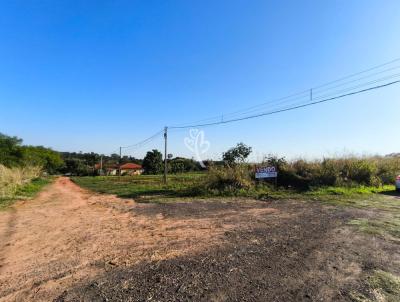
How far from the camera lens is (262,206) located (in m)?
10.5

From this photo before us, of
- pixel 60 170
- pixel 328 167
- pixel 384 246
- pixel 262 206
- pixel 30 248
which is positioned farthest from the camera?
pixel 60 170

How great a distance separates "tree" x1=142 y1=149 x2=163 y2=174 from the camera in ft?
224

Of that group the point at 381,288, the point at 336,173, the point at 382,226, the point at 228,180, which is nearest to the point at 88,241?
the point at 381,288

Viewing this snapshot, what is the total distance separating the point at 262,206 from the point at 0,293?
8.43 m

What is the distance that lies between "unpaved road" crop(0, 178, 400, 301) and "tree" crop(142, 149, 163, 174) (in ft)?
198

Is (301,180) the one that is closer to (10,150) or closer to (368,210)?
(368,210)

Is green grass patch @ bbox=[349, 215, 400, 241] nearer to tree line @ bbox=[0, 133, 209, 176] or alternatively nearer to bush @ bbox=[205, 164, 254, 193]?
bush @ bbox=[205, 164, 254, 193]

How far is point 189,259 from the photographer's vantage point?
4.63 meters

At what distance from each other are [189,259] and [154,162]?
64691mm

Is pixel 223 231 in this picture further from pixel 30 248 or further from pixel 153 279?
pixel 30 248

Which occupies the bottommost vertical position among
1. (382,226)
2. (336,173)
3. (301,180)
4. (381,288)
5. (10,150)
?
(381,288)

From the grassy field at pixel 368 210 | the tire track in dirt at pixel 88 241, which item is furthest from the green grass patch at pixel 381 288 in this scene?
the tire track in dirt at pixel 88 241

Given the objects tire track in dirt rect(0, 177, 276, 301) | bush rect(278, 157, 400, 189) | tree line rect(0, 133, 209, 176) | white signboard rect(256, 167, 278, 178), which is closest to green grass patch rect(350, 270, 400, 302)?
tire track in dirt rect(0, 177, 276, 301)

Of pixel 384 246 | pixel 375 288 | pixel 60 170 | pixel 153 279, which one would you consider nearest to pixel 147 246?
pixel 153 279
